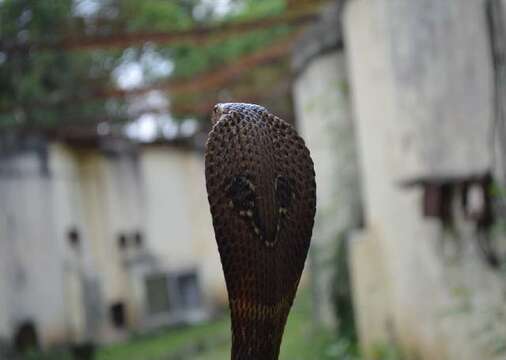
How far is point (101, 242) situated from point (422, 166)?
9813 mm

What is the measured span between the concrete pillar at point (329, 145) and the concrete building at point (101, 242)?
4410 mm

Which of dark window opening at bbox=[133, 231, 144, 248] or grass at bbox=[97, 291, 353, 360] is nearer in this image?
grass at bbox=[97, 291, 353, 360]

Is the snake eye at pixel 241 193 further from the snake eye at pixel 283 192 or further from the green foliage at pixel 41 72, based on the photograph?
the green foliage at pixel 41 72

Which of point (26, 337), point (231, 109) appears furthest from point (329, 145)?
point (231, 109)

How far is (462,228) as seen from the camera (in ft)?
17.8

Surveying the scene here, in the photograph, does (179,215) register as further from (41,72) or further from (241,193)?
(241,193)

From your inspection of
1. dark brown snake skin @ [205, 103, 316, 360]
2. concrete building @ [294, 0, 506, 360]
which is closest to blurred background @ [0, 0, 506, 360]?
concrete building @ [294, 0, 506, 360]

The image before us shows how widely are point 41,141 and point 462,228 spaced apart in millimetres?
8805

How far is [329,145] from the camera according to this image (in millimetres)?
9383

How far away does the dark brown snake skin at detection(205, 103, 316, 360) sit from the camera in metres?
2.15

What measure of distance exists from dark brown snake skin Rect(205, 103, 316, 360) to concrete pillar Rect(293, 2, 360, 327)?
6.63m

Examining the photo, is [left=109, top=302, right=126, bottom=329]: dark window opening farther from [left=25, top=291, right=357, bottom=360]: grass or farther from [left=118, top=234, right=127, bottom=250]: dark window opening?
[left=118, top=234, right=127, bottom=250]: dark window opening

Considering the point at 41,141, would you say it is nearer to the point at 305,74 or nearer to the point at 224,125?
the point at 305,74

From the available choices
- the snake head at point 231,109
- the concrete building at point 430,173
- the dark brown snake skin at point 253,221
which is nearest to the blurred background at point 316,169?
the concrete building at point 430,173
